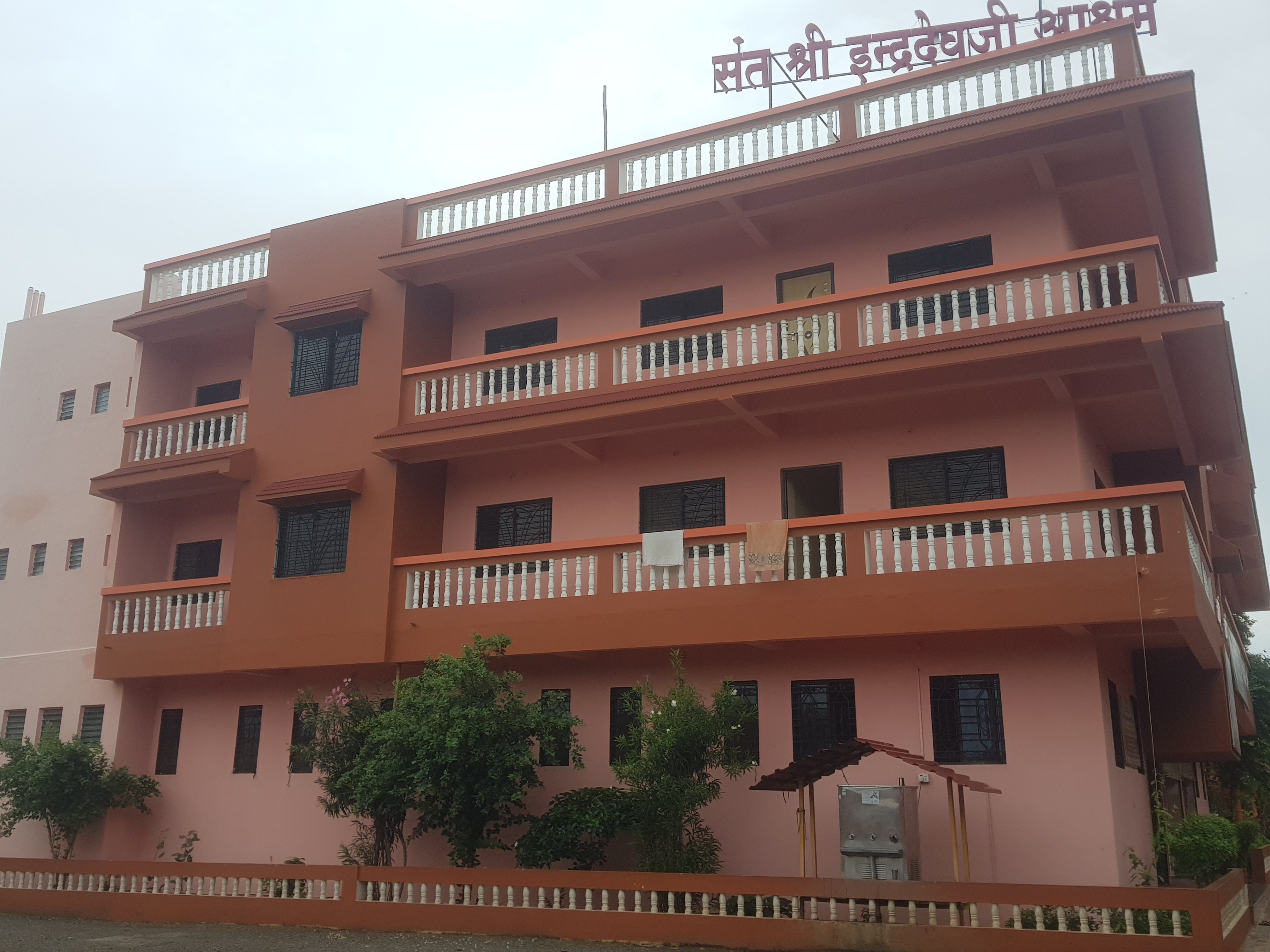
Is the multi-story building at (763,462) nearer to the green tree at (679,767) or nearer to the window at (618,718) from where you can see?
the window at (618,718)

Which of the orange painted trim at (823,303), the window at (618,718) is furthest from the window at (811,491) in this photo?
the window at (618,718)

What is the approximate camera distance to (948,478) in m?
16.1

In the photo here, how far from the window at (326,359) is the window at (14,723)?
831 centimetres

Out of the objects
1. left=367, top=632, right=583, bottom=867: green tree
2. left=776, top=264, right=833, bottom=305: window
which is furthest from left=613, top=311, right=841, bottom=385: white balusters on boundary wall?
left=367, top=632, right=583, bottom=867: green tree

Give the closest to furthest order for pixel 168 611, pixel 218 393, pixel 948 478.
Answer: pixel 948 478 < pixel 168 611 < pixel 218 393

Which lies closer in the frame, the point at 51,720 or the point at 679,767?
the point at 679,767

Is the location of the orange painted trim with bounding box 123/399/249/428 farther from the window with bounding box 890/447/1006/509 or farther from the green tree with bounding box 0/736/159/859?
the window with bounding box 890/447/1006/509

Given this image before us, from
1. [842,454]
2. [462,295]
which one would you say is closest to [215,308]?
[462,295]

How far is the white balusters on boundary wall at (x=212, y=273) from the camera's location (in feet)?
70.1

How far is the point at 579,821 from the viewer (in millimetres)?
15055

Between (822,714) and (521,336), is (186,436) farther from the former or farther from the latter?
(822,714)

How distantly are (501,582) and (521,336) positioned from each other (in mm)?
4934

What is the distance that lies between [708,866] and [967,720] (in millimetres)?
3795

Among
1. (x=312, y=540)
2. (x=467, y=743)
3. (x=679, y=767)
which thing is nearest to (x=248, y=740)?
(x=312, y=540)
